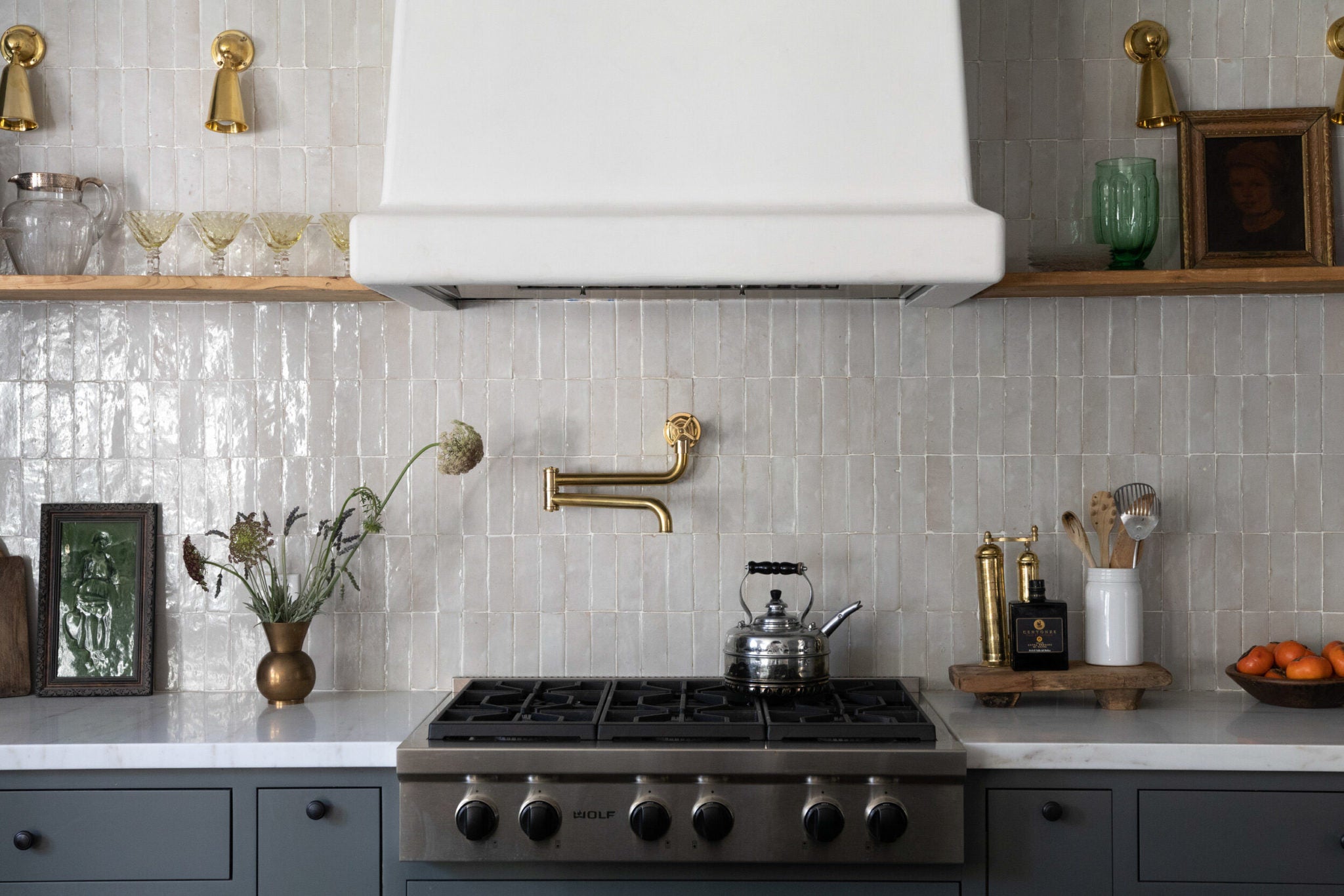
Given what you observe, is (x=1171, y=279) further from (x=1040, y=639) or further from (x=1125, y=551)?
(x=1040, y=639)

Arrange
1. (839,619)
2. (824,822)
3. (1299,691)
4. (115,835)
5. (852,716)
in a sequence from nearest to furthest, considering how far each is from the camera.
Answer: (824,822)
(115,835)
(852,716)
(1299,691)
(839,619)

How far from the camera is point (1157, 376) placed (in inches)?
90.3

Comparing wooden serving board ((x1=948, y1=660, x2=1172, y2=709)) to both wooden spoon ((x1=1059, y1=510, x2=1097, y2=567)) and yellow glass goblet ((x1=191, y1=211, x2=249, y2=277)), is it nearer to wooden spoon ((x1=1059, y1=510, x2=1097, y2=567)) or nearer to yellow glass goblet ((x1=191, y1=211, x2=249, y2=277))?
wooden spoon ((x1=1059, y1=510, x2=1097, y2=567))

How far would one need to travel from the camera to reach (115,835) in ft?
5.89

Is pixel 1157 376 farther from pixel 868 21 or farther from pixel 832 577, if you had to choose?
pixel 868 21

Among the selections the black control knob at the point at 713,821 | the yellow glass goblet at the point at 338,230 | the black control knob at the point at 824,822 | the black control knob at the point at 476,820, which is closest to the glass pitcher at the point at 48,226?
the yellow glass goblet at the point at 338,230

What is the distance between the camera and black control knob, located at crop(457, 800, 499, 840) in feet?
5.61

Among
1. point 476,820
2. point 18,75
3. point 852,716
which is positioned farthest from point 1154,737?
Answer: point 18,75

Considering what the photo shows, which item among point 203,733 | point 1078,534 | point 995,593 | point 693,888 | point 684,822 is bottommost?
point 693,888

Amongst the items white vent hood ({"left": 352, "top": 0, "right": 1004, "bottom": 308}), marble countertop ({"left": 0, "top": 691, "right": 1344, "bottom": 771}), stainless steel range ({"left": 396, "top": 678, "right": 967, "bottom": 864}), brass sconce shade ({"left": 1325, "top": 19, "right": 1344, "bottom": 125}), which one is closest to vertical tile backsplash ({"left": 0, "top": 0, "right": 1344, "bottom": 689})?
brass sconce shade ({"left": 1325, "top": 19, "right": 1344, "bottom": 125})

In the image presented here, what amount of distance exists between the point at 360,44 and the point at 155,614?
133cm

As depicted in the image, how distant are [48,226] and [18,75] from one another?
39 centimetres

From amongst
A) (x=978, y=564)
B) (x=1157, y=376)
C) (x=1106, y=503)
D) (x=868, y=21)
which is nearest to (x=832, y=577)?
(x=978, y=564)

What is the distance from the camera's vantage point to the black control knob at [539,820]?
1.71 meters
